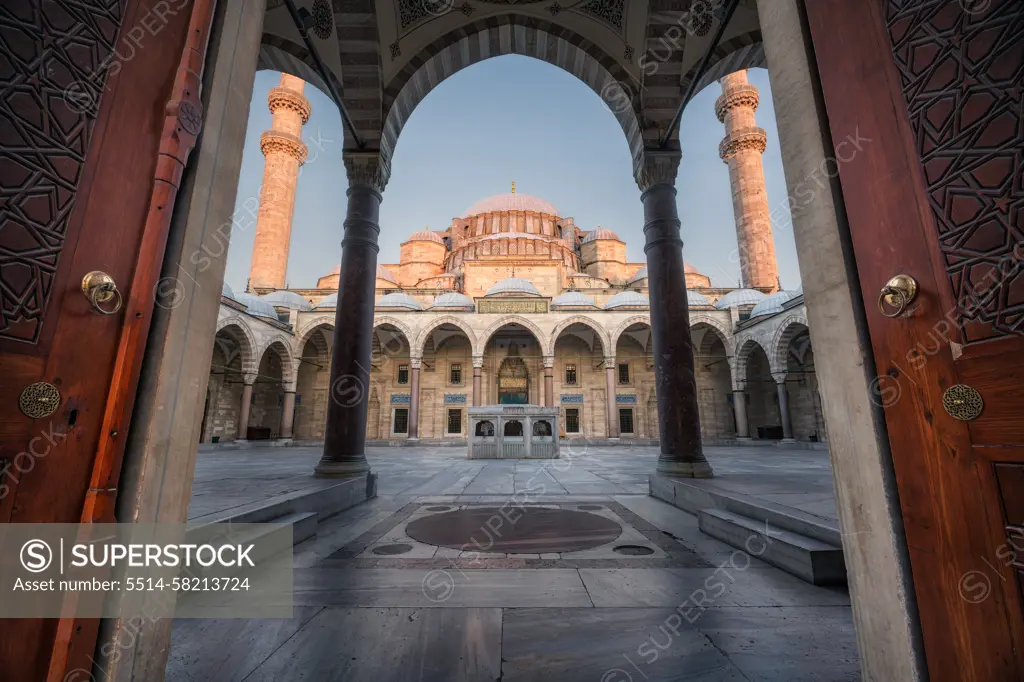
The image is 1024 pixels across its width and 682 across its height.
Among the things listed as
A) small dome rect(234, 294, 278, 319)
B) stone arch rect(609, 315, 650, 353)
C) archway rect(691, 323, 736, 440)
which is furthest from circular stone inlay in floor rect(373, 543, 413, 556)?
archway rect(691, 323, 736, 440)

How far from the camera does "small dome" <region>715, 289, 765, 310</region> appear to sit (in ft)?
66.9

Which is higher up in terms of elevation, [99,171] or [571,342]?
[571,342]

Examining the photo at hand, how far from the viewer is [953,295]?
3.33 feet

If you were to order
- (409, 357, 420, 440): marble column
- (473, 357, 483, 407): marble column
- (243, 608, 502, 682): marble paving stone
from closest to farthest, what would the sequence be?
(243, 608, 502, 682): marble paving stone < (409, 357, 420, 440): marble column < (473, 357, 483, 407): marble column

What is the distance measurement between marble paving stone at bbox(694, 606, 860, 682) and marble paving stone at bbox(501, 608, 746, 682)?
0.09m

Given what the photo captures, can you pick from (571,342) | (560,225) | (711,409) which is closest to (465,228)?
(560,225)

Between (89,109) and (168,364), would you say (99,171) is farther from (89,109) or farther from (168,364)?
(168,364)

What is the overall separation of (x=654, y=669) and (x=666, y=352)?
13.4 feet

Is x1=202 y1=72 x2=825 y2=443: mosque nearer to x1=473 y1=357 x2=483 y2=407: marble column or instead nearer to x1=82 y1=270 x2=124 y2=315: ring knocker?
x1=473 y1=357 x2=483 y2=407: marble column

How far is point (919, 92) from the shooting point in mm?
1138

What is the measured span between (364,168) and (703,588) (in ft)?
18.9

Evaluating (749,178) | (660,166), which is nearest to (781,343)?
(749,178)

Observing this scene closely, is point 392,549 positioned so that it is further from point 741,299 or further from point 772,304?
point 741,299

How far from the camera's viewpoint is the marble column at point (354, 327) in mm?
4828
